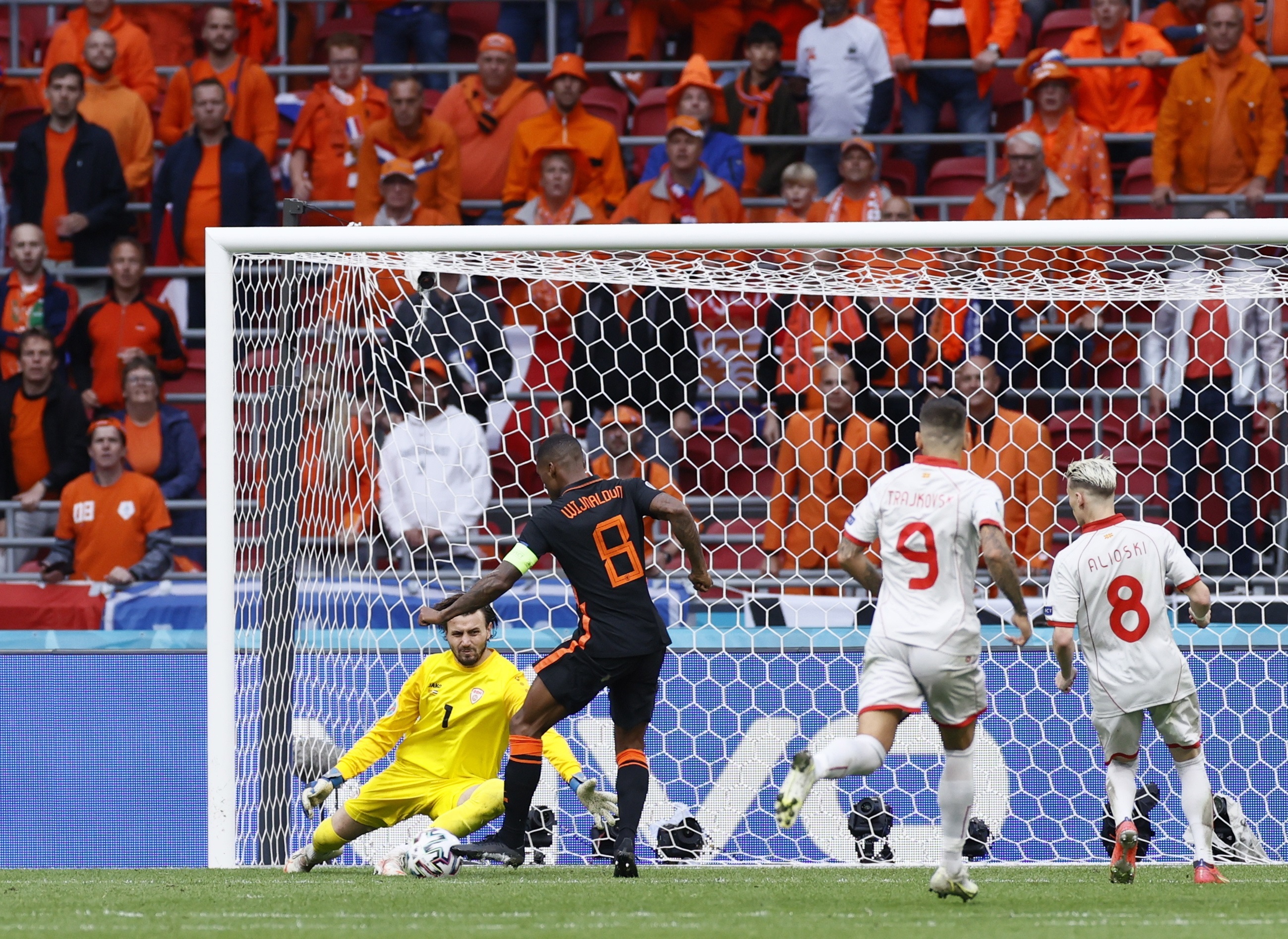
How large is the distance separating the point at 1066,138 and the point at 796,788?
6.76 m

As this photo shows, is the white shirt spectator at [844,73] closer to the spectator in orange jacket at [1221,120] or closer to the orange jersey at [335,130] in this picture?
Answer: the spectator in orange jacket at [1221,120]

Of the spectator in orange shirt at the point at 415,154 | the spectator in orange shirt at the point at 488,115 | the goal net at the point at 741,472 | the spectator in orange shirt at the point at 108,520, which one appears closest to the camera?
the goal net at the point at 741,472

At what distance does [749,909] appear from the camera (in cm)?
527

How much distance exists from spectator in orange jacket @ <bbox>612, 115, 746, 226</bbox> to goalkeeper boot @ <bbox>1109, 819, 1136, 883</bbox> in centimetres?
542

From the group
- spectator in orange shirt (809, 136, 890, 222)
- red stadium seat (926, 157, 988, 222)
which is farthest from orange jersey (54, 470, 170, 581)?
red stadium seat (926, 157, 988, 222)

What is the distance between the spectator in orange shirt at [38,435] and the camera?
996 centimetres

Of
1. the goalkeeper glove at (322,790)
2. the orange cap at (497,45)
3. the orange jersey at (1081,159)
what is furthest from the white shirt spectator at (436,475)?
the orange jersey at (1081,159)

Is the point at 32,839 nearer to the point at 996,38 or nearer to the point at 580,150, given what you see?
the point at 580,150

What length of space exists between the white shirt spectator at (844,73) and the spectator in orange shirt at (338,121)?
2865mm

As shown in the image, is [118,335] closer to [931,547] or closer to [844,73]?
[844,73]

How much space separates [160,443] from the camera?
32.5 feet

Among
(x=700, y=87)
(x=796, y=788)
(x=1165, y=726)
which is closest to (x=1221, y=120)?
(x=700, y=87)

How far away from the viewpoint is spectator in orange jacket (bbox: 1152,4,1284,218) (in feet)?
35.2

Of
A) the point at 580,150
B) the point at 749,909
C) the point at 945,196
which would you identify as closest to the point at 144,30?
the point at 580,150
